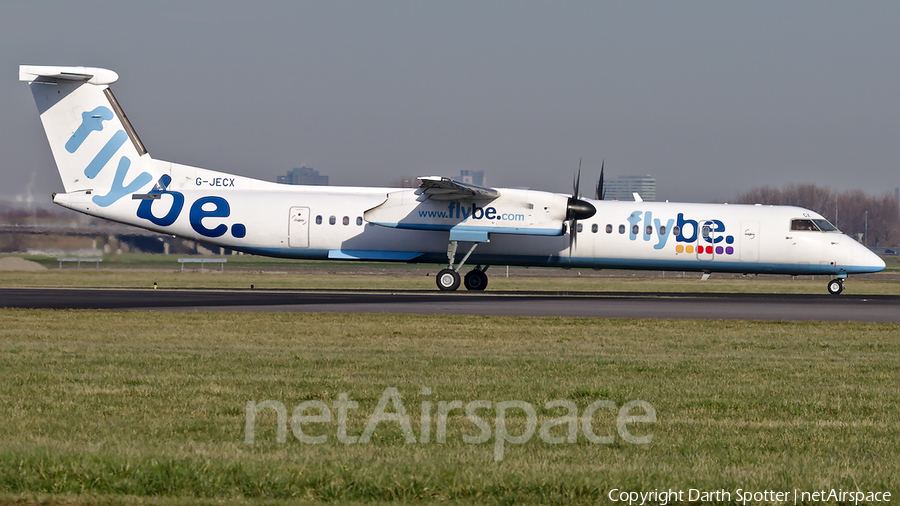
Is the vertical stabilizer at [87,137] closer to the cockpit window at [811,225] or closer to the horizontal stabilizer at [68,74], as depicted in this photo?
the horizontal stabilizer at [68,74]

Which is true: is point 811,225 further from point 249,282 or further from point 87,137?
point 87,137

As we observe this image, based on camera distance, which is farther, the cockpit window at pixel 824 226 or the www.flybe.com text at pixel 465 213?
the cockpit window at pixel 824 226

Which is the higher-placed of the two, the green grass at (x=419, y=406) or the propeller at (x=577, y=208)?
the propeller at (x=577, y=208)

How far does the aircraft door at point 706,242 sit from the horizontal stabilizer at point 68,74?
2294 centimetres

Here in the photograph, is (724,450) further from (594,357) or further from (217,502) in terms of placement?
(594,357)

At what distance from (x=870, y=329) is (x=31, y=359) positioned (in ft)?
56.2

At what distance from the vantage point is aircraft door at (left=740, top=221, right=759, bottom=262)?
107ft

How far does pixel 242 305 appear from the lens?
2412 cm

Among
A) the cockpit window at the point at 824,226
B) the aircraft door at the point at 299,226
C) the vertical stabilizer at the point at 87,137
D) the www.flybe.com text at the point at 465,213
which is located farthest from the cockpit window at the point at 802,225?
the vertical stabilizer at the point at 87,137

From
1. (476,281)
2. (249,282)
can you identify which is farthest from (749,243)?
(249,282)

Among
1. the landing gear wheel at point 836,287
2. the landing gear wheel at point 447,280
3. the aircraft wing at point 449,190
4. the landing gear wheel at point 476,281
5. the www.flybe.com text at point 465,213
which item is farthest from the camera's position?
the landing gear wheel at point 476,281
